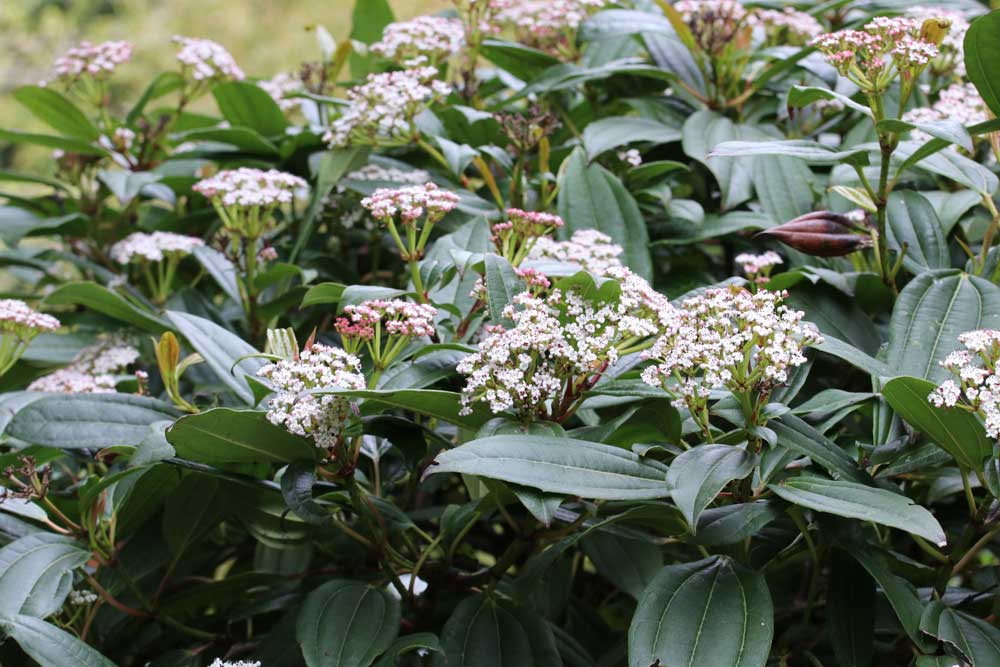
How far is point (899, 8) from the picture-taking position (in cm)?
165

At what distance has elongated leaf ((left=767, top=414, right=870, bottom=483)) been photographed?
0.94 meters

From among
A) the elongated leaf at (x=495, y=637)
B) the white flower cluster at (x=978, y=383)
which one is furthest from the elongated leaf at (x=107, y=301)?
the white flower cluster at (x=978, y=383)

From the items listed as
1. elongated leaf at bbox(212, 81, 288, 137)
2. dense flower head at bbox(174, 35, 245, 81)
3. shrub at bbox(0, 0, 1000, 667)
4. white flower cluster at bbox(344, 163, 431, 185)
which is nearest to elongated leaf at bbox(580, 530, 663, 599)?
shrub at bbox(0, 0, 1000, 667)

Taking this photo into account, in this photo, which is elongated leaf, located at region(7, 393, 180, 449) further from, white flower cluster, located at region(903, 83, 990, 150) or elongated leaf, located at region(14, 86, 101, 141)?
white flower cluster, located at region(903, 83, 990, 150)

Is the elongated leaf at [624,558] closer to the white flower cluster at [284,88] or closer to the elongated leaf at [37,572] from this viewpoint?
the elongated leaf at [37,572]

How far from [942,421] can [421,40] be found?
1.06 meters

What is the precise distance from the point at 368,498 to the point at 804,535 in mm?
462

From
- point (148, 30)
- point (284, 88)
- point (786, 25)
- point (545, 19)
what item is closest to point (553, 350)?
point (545, 19)

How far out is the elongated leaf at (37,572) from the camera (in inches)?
40.1

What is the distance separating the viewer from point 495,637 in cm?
110

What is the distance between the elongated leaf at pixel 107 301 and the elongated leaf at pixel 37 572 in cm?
32

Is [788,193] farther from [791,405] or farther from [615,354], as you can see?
[615,354]

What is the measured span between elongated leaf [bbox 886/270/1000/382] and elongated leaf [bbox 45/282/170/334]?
2.98 feet

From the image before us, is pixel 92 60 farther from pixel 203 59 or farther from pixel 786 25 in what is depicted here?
pixel 786 25
